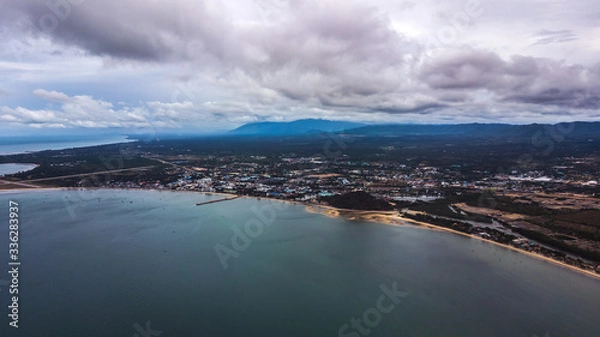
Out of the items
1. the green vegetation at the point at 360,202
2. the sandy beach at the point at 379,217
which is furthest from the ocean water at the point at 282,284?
the green vegetation at the point at 360,202

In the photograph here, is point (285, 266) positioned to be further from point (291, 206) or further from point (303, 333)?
point (291, 206)

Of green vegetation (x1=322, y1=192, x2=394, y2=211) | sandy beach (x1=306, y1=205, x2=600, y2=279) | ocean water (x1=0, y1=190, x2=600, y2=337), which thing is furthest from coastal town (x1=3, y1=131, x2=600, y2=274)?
ocean water (x1=0, y1=190, x2=600, y2=337)

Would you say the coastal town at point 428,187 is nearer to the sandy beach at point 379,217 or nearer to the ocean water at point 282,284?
the sandy beach at point 379,217

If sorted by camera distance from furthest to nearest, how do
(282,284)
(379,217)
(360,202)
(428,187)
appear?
(428,187) → (360,202) → (379,217) → (282,284)

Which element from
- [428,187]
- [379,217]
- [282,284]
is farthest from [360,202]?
[282,284]

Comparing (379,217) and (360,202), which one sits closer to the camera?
(379,217)

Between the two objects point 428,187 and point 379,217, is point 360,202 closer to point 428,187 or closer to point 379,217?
point 379,217

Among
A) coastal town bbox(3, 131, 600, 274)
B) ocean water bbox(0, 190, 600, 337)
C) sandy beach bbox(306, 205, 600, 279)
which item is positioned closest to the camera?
ocean water bbox(0, 190, 600, 337)

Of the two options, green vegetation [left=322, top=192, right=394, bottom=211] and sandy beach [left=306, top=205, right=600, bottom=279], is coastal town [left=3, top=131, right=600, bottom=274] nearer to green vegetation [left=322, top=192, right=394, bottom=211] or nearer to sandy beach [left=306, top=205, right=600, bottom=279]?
green vegetation [left=322, top=192, right=394, bottom=211]
